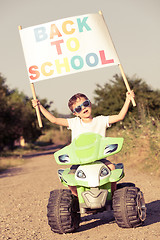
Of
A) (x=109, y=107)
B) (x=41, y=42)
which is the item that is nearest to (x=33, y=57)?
(x=41, y=42)

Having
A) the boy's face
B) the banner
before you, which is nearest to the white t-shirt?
the boy's face

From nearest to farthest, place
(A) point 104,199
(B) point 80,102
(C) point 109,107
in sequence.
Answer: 1. (A) point 104,199
2. (B) point 80,102
3. (C) point 109,107

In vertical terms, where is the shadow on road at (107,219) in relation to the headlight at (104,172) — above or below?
below

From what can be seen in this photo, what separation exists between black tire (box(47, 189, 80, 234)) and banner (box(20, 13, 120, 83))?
219cm

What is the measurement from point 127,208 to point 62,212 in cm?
87

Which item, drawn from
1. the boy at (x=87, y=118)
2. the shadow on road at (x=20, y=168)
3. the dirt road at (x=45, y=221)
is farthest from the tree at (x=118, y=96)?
the boy at (x=87, y=118)

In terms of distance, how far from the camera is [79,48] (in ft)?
26.6

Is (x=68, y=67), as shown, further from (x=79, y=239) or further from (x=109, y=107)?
(x=109, y=107)

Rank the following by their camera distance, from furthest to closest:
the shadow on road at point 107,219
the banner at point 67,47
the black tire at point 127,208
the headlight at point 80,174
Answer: the banner at point 67,47 < the shadow on road at point 107,219 < the headlight at point 80,174 < the black tire at point 127,208

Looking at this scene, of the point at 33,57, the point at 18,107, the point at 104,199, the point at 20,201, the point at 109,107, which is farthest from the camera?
the point at 18,107

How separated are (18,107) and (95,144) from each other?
121 feet

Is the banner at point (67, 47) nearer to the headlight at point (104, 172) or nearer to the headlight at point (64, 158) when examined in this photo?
the headlight at point (64, 158)

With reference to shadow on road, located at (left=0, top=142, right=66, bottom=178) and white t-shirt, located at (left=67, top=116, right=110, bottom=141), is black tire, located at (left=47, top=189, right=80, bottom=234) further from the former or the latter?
shadow on road, located at (left=0, top=142, right=66, bottom=178)

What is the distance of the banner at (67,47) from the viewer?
7.82 m
